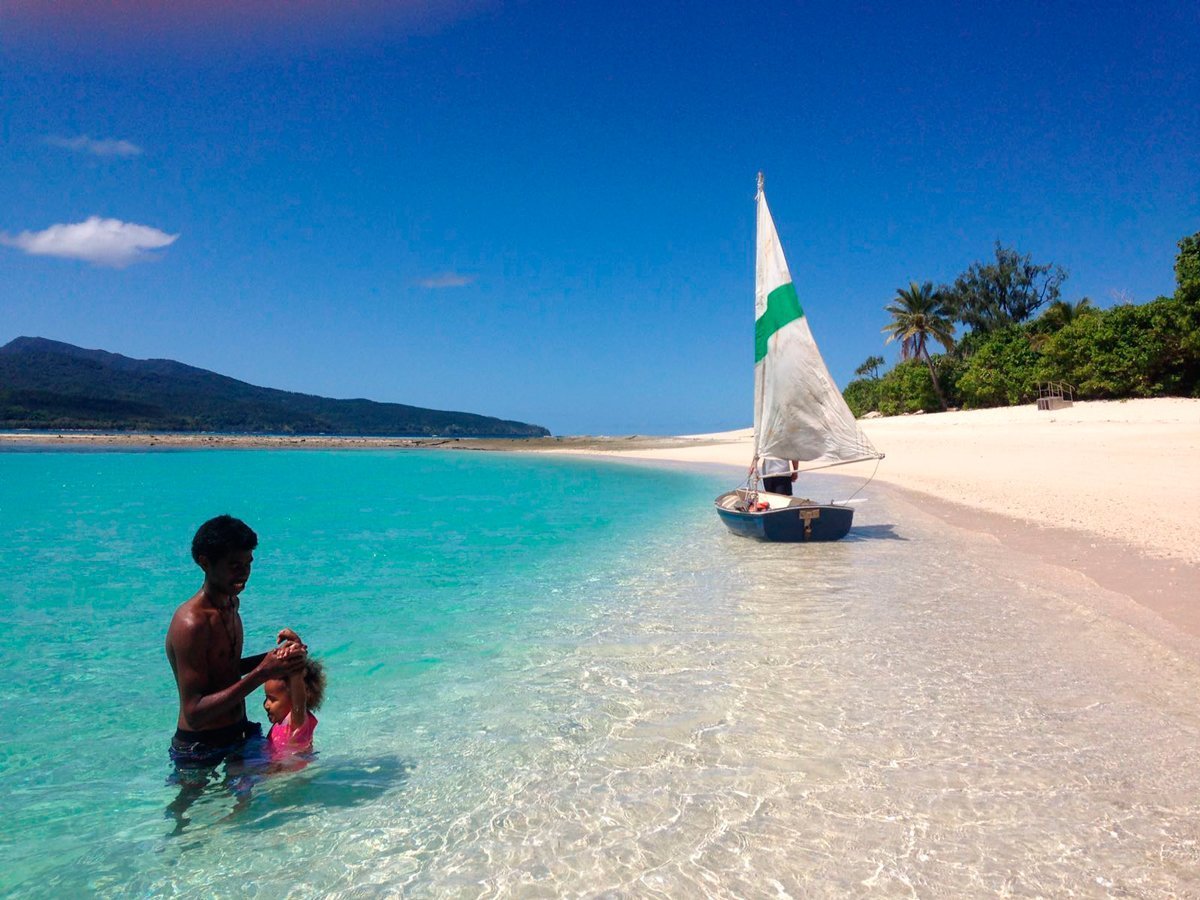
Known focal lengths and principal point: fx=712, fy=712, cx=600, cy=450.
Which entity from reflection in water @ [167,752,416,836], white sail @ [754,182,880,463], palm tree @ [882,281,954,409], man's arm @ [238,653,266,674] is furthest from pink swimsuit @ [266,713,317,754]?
palm tree @ [882,281,954,409]

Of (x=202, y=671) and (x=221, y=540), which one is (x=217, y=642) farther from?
(x=221, y=540)

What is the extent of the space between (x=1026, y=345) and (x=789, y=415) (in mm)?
37010

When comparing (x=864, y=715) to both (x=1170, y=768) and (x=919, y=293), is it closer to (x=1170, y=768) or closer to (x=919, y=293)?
(x=1170, y=768)

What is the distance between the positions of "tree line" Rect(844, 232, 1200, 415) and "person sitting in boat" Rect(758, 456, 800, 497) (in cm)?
2521

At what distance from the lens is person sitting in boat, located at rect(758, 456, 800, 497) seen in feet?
52.9

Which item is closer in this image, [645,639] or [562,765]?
[562,765]

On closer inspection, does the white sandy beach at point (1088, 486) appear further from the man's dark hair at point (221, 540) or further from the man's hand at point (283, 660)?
the man's dark hair at point (221, 540)

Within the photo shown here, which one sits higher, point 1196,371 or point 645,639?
point 1196,371

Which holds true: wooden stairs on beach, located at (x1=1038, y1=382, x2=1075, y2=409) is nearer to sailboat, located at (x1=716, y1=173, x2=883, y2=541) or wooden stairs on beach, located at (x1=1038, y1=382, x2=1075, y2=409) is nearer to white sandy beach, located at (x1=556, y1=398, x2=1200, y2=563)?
white sandy beach, located at (x1=556, y1=398, x2=1200, y2=563)

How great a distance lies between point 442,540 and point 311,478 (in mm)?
25047

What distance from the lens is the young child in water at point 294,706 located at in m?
3.82

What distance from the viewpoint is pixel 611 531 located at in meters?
16.9

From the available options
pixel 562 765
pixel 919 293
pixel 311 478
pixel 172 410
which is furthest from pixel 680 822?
pixel 172 410

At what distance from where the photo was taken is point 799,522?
13.7 metres
